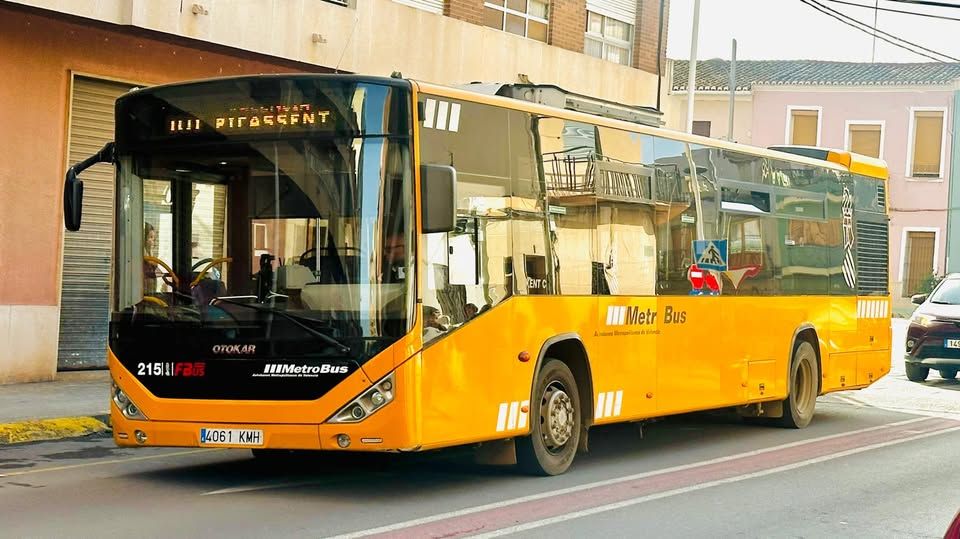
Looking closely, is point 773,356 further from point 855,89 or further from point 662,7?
point 855,89

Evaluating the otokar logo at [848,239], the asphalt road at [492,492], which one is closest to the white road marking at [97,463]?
the asphalt road at [492,492]

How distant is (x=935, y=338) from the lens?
Result: 23.3 m

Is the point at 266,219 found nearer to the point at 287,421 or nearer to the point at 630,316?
the point at 287,421

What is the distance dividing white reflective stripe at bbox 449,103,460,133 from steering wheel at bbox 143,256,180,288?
215cm

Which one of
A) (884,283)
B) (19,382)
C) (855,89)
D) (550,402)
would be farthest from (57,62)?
(855,89)

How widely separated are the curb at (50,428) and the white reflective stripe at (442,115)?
17.7 feet

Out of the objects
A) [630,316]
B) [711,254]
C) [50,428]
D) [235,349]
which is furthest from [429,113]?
[50,428]

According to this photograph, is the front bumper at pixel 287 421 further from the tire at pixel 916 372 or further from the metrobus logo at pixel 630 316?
the tire at pixel 916 372

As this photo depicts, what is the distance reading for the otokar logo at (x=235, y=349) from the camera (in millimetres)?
9570

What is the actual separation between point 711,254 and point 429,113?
488 centimetres

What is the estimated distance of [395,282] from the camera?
9367mm

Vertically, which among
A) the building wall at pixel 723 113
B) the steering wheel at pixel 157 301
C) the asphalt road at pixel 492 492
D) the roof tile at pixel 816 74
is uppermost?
the roof tile at pixel 816 74

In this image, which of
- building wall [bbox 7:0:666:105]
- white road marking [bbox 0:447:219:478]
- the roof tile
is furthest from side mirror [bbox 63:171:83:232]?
the roof tile

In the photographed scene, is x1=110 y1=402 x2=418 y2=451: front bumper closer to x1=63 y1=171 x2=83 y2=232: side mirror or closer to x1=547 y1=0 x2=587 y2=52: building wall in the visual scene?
x1=63 y1=171 x2=83 y2=232: side mirror
